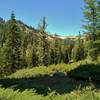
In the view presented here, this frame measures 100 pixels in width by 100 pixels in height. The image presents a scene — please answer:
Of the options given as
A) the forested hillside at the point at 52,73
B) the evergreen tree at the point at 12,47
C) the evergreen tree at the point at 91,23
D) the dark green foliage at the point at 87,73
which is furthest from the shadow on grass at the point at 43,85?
the evergreen tree at the point at 12,47

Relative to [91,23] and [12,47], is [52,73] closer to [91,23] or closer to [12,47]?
[91,23]

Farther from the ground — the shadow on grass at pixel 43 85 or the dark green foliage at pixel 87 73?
the dark green foliage at pixel 87 73

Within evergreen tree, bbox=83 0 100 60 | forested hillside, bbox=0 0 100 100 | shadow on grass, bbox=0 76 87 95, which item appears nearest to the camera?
forested hillside, bbox=0 0 100 100

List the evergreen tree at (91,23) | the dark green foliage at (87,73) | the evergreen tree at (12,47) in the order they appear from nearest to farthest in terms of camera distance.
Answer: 1. the dark green foliage at (87,73)
2. the evergreen tree at (91,23)
3. the evergreen tree at (12,47)

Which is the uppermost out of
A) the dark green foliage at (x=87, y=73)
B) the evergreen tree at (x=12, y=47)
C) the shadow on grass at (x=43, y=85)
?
the evergreen tree at (x=12, y=47)

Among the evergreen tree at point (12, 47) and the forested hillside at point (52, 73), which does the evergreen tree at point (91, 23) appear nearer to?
the forested hillside at point (52, 73)

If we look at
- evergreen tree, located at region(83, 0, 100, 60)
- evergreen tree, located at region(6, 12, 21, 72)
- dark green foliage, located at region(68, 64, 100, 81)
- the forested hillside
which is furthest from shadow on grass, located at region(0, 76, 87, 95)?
evergreen tree, located at region(6, 12, 21, 72)

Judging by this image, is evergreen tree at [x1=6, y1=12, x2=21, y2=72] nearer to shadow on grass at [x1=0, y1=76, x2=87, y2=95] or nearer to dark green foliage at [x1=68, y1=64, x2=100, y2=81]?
dark green foliage at [x1=68, y1=64, x2=100, y2=81]

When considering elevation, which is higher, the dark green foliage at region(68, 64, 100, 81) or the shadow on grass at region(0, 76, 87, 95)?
the dark green foliage at region(68, 64, 100, 81)

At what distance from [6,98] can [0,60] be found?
6597 centimetres

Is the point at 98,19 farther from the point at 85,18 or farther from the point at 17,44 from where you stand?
the point at 17,44

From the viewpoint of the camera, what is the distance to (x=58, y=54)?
136 metres

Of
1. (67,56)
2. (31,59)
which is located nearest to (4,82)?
(31,59)

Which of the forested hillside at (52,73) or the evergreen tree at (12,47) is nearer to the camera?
the forested hillside at (52,73)
